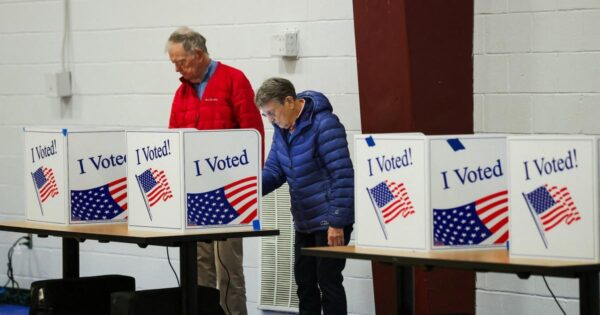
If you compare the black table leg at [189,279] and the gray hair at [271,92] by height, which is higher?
the gray hair at [271,92]

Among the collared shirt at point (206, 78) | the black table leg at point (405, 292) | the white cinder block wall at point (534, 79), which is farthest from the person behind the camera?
the collared shirt at point (206, 78)

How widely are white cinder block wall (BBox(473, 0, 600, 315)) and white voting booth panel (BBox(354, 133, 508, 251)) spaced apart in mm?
1143

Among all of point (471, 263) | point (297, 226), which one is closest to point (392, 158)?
point (471, 263)

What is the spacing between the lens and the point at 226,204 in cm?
371

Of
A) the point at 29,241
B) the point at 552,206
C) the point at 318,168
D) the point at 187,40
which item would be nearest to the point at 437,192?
the point at 552,206

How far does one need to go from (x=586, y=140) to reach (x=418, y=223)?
0.55 meters

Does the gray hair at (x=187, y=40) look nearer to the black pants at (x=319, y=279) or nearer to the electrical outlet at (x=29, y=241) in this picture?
the black pants at (x=319, y=279)

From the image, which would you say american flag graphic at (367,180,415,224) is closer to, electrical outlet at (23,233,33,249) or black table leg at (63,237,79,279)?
black table leg at (63,237,79,279)

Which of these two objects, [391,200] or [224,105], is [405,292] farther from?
[224,105]

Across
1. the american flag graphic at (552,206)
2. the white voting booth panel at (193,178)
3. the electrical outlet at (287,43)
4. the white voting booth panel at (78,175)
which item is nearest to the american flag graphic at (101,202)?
the white voting booth panel at (78,175)

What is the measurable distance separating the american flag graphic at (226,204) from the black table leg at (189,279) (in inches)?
4.2

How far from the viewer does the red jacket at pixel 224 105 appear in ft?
14.6

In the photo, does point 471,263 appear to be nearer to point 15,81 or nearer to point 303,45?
point 303,45

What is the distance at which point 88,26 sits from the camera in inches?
229
